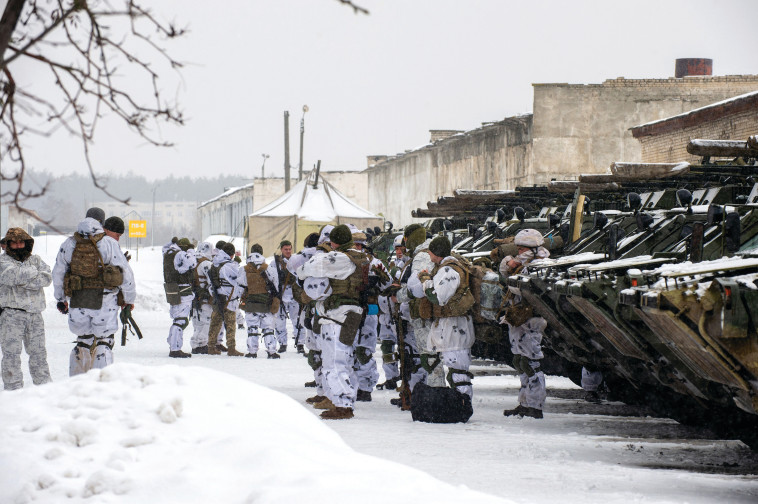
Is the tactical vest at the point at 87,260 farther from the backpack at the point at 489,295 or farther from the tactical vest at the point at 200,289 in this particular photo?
the tactical vest at the point at 200,289

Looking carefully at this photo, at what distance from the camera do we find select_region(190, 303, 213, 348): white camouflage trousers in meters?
16.6

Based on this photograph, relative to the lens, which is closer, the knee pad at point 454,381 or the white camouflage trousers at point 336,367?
the knee pad at point 454,381

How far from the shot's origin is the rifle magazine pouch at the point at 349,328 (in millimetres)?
9836

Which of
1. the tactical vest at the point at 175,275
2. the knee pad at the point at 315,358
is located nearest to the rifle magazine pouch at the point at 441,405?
the knee pad at the point at 315,358

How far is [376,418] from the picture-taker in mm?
10031

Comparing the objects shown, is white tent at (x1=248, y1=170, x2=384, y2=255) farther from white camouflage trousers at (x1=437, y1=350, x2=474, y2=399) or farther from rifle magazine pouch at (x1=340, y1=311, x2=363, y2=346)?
white camouflage trousers at (x1=437, y1=350, x2=474, y2=399)

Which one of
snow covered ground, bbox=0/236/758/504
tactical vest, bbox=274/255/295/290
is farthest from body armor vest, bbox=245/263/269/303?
snow covered ground, bbox=0/236/758/504

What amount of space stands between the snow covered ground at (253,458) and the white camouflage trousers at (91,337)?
8.57ft

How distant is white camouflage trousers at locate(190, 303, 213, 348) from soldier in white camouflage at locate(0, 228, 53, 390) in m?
6.29

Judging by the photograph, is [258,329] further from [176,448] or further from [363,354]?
[176,448]

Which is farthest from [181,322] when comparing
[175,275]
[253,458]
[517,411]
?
[253,458]

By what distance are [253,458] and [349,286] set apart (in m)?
5.44

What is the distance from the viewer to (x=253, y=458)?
4.50 metres

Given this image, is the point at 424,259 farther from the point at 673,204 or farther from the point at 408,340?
the point at 673,204
